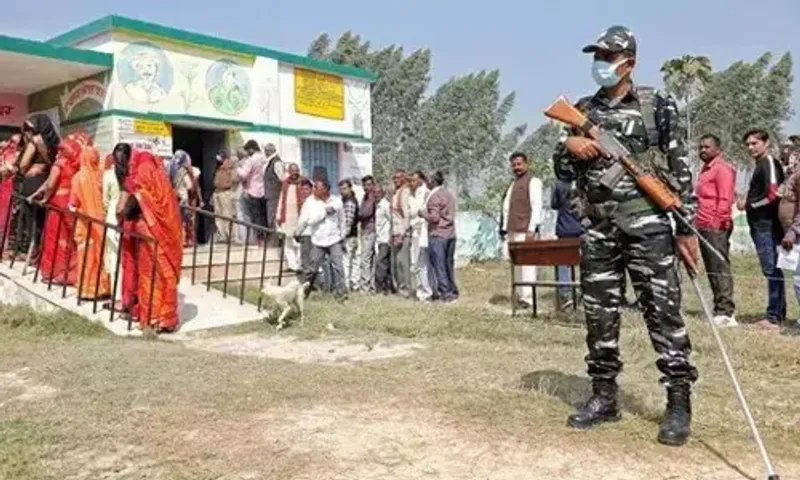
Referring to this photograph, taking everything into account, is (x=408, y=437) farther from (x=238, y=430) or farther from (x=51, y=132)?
(x=51, y=132)

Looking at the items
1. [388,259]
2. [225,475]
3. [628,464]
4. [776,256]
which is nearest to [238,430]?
[225,475]

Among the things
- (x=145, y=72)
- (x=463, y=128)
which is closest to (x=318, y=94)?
(x=145, y=72)

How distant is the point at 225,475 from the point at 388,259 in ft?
24.1

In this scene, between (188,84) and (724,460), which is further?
(188,84)

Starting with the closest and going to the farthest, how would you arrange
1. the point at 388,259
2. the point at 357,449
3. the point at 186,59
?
the point at 357,449 → the point at 388,259 → the point at 186,59

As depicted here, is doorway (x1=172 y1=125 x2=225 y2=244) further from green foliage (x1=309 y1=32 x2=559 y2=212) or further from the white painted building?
green foliage (x1=309 y1=32 x2=559 y2=212)

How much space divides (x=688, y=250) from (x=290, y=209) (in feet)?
24.8

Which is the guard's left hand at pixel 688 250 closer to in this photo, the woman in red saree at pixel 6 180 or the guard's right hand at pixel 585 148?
the guard's right hand at pixel 585 148

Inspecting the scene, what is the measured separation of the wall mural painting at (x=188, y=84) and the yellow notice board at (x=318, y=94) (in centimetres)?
208

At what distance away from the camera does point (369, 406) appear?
407 centimetres

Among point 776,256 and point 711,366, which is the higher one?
point 776,256

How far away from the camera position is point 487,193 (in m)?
18.9

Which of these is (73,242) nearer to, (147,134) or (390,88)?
(147,134)

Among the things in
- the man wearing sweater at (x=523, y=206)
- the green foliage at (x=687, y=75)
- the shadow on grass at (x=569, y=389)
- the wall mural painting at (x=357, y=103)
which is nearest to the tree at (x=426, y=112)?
the green foliage at (x=687, y=75)
